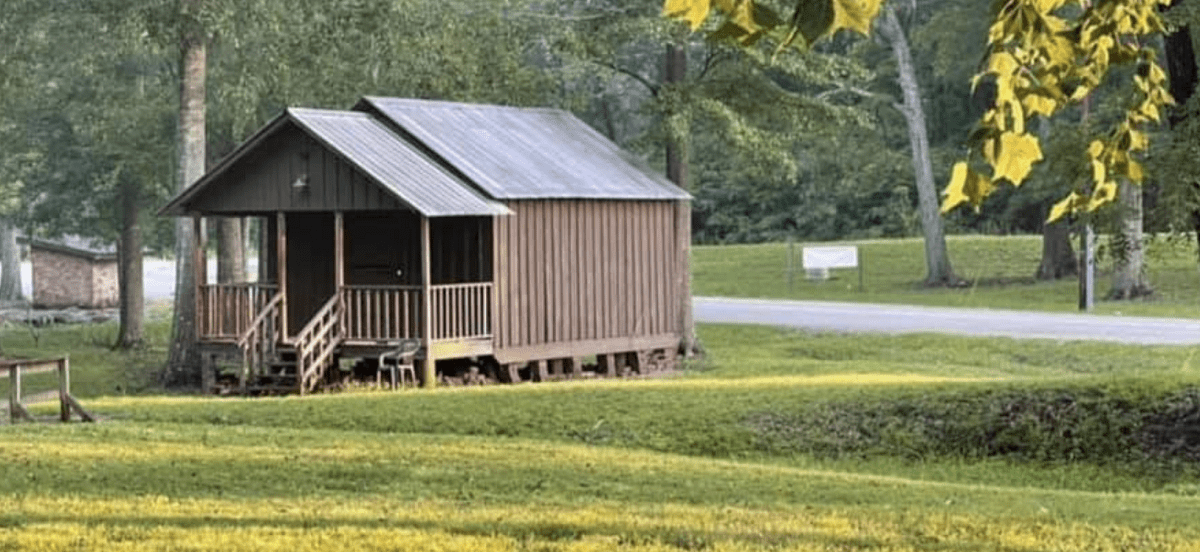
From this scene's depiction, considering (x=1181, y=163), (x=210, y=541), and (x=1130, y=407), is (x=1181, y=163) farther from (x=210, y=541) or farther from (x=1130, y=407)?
(x=210, y=541)

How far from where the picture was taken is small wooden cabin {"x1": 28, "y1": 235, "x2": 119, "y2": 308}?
1959 inches

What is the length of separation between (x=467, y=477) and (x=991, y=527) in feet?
13.1

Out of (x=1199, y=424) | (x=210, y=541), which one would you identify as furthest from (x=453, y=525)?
(x=1199, y=424)

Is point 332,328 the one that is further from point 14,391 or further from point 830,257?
point 830,257

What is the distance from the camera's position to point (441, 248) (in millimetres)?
26188

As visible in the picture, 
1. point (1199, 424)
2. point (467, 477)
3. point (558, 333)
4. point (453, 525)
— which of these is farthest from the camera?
point (558, 333)

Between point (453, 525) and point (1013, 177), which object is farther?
point (453, 525)

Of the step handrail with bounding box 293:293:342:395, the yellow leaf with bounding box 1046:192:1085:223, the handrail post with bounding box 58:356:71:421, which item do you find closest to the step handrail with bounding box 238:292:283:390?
the step handrail with bounding box 293:293:342:395

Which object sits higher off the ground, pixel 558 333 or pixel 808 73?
pixel 808 73

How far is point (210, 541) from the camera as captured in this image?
877 centimetres

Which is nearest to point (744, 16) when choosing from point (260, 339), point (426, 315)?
point (426, 315)

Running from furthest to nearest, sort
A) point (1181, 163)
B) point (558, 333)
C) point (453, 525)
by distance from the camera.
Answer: point (558, 333), point (1181, 163), point (453, 525)

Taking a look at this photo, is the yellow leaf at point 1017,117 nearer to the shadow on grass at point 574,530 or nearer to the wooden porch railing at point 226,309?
the shadow on grass at point 574,530

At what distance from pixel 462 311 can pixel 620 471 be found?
1228cm
